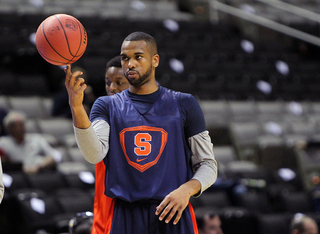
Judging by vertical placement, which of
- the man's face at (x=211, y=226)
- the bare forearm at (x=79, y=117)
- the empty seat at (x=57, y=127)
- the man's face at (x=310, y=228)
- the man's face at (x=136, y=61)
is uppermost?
the empty seat at (x=57, y=127)

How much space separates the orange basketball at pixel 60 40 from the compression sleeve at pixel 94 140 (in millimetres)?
318

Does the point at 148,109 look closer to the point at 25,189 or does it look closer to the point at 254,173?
the point at 25,189

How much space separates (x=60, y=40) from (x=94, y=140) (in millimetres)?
461

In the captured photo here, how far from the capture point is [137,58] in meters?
2.13

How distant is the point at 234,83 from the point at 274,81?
0.93 meters

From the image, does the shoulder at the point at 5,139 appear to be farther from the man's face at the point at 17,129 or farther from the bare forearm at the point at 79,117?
the bare forearm at the point at 79,117

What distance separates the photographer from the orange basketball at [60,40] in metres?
2.04

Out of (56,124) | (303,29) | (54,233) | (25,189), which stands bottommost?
(54,233)

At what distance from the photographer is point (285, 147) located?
7.00 m

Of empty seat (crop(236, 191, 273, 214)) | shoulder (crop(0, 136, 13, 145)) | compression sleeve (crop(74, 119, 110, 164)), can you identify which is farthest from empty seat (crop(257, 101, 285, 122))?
compression sleeve (crop(74, 119, 110, 164))

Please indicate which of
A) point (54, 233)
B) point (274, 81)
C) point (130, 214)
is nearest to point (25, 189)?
point (54, 233)

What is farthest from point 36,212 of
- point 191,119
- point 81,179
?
point 191,119

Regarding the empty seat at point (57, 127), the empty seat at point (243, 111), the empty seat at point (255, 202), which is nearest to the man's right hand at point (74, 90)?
the empty seat at point (255, 202)

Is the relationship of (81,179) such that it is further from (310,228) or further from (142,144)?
(142,144)
